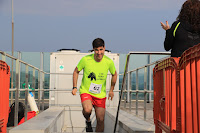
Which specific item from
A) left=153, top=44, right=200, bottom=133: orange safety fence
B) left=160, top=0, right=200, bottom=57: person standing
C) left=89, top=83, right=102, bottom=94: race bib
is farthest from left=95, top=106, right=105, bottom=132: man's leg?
left=160, top=0, right=200, bottom=57: person standing

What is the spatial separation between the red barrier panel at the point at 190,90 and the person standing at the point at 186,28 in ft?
2.92

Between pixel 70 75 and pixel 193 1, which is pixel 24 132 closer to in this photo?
pixel 193 1

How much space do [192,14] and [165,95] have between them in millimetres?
931

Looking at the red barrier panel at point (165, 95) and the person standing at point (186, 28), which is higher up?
the person standing at point (186, 28)

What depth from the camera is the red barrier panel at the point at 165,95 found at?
3061mm

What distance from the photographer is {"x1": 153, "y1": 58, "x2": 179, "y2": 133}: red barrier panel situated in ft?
10.0

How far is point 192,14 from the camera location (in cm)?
358

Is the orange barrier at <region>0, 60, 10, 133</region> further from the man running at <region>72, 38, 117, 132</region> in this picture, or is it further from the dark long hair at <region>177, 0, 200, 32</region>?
the dark long hair at <region>177, 0, 200, 32</region>

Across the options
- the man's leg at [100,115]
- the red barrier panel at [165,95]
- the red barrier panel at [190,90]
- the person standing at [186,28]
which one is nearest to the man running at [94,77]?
the man's leg at [100,115]

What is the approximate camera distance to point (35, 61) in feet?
68.9

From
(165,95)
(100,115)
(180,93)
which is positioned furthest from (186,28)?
(100,115)

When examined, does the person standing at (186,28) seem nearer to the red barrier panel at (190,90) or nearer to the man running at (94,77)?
the red barrier panel at (190,90)

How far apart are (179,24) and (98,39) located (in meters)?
2.41

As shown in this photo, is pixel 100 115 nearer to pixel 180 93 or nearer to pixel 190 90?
pixel 180 93
